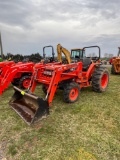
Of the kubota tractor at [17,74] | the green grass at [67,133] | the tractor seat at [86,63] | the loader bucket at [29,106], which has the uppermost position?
the tractor seat at [86,63]

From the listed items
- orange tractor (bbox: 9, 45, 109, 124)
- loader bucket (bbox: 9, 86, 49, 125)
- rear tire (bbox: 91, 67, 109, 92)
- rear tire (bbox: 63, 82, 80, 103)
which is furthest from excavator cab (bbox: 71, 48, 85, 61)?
loader bucket (bbox: 9, 86, 49, 125)

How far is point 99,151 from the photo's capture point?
11.2 feet

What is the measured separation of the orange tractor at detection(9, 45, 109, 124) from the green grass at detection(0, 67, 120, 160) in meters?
0.25

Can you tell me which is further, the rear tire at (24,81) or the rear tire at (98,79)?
the rear tire at (24,81)

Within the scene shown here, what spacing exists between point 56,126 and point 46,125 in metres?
0.24

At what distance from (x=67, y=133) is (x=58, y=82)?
1957mm

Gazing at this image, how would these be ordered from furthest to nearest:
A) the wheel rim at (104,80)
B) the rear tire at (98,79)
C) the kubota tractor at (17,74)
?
the wheel rim at (104,80) < the kubota tractor at (17,74) < the rear tire at (98,79)

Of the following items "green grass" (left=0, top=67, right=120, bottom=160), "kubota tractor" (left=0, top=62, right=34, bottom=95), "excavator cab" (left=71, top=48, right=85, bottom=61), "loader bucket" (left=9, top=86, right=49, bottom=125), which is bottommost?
"green grass" (left=0, top=67, right=120, bottom=160)

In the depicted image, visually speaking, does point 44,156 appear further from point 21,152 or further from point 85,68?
point 85,68

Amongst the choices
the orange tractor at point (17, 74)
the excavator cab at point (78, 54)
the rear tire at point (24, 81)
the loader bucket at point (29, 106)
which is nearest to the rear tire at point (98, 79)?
the excavator cab at point (78, 54)

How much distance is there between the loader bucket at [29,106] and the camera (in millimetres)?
4477

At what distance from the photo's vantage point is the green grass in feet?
11.1

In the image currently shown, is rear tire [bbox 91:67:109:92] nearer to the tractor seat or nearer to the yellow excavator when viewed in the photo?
the tractor seat

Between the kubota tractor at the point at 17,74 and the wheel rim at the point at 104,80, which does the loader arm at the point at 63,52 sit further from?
the kubota tractor at the point at 17,74
